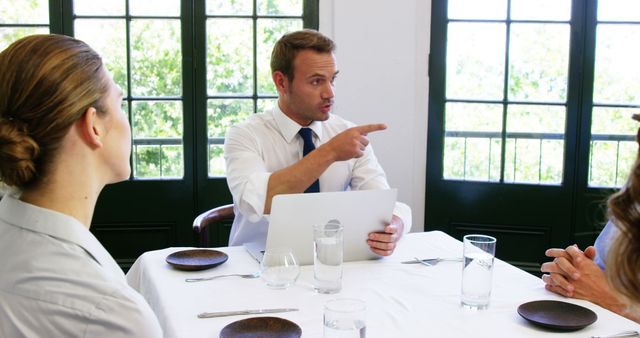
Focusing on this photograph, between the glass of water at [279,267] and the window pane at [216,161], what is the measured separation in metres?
2.01

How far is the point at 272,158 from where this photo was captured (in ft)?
8.11

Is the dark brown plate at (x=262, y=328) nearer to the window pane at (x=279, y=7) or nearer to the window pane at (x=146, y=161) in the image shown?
the window pane at (x=146, y=161)

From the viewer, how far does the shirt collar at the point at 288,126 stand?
249cm

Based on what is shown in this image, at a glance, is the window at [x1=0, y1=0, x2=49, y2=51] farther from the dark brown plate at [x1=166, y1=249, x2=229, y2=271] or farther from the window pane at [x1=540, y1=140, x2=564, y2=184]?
the window pane at [x1=540, y1=140, x2=564, y2=184]

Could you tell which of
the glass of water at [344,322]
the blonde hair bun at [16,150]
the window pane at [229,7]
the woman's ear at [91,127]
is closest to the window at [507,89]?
the window pane at [229,7]

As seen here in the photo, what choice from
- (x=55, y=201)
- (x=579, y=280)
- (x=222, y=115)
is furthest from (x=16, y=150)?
(x=222, y=115)

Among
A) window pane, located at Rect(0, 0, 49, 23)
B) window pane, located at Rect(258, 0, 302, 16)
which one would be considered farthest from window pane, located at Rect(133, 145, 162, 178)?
window pane, located at Rect(258, 0, 302, 16)

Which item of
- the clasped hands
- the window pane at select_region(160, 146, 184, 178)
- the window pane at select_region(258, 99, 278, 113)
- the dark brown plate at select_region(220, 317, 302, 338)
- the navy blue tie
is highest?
the window pane at select_region(258, 99, 278, 113)

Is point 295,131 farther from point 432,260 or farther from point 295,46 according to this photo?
point 432,260

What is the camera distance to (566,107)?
337 centimetres

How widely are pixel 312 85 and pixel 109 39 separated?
1.53 meters

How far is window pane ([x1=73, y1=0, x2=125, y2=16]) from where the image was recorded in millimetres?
3381

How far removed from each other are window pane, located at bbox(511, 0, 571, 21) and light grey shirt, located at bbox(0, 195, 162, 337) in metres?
2.93

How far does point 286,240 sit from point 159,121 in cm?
198
